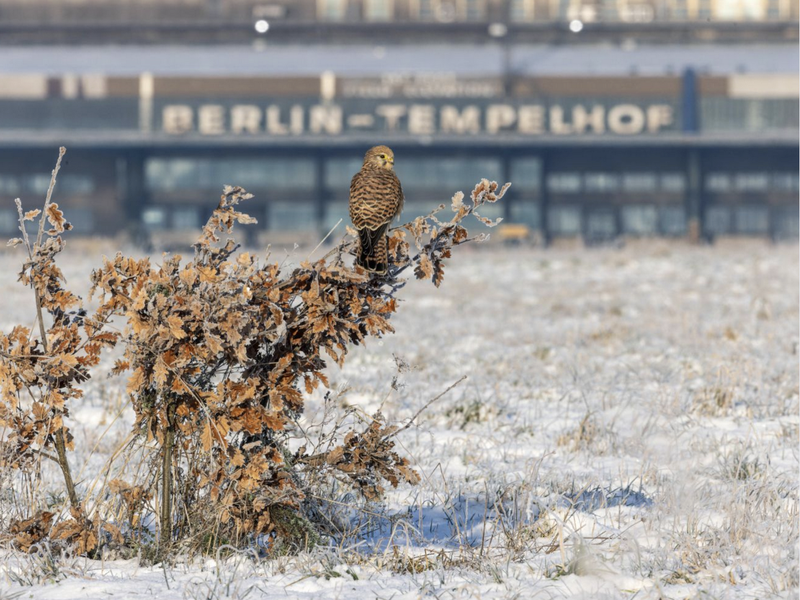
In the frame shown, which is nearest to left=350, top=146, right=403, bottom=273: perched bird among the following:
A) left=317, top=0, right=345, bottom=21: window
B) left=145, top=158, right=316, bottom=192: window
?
left=145, top=158, right=316, bottom=192: window

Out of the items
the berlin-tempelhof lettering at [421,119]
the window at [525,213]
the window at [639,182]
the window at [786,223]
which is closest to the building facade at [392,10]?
the berlin-tempelhof lettering at [421,119]

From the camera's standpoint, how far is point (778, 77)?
117ft

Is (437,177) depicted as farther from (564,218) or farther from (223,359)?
(223,359)

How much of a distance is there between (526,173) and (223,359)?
105 ft

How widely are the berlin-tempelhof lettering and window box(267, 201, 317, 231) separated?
2.69m

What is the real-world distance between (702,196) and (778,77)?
5.65 m

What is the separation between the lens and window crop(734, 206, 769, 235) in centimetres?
3488

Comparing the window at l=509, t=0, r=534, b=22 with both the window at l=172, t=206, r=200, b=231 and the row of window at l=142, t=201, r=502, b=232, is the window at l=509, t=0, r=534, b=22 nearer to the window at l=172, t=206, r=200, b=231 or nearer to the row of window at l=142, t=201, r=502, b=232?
the row of window at l=142, t=201, r=502, b=232

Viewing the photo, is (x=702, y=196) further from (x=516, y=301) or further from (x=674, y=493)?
(x=674, y=493)

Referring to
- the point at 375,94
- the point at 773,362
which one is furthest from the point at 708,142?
the point at 773,362

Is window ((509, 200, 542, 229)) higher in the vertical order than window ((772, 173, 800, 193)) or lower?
lower

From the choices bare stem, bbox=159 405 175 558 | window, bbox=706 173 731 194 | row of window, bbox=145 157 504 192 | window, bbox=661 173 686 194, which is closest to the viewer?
bare stem, bbox=159 405 175 558

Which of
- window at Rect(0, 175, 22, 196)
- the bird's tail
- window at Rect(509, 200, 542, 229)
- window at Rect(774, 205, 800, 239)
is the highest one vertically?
the bird's tail

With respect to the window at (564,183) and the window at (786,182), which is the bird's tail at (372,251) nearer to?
the window at (564,183)
